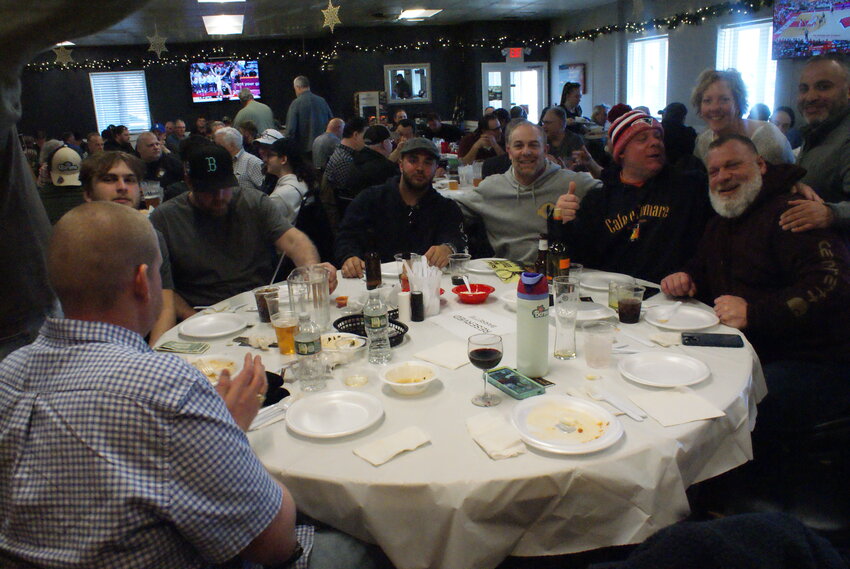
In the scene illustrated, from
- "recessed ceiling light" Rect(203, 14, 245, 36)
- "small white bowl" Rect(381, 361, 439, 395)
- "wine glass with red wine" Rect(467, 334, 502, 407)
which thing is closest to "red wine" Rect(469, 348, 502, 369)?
"wine glass with red wine" Rect(467, 334, 502, 407)

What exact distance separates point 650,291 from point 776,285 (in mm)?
460

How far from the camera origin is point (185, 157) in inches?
108

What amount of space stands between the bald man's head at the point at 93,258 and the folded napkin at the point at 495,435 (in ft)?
2.60

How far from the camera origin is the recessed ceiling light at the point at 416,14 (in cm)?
1058

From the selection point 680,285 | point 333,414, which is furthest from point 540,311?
point 680,285

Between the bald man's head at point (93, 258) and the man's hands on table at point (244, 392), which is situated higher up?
the bald man's head at point (93, 258)

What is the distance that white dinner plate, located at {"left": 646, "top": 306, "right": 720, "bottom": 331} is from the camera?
2.00 meters

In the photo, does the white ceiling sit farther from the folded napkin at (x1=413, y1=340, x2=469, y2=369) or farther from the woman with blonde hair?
the folded napkin at (x1=413, y1=340, x2=469, y2=369)

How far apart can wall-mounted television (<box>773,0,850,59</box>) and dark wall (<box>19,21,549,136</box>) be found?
6.69m

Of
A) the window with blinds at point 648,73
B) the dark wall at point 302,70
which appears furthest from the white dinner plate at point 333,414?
the dark wall at point 302,70

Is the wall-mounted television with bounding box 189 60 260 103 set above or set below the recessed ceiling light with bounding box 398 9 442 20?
below

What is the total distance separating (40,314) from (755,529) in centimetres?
196

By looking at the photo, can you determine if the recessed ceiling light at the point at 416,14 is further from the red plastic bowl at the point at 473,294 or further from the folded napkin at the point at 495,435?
the folded napkin at the point at 495,435

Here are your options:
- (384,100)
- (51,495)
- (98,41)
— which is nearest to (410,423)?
(51,495)
